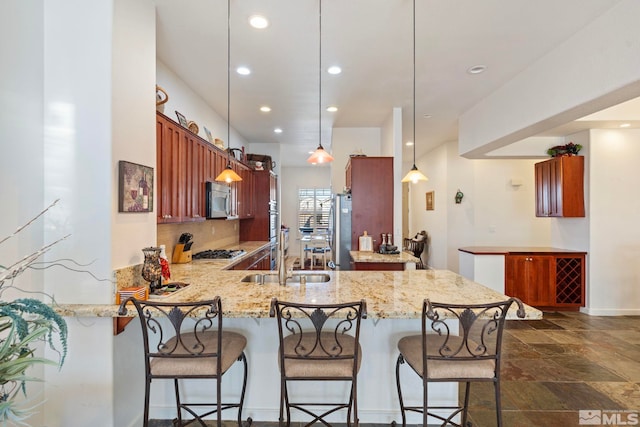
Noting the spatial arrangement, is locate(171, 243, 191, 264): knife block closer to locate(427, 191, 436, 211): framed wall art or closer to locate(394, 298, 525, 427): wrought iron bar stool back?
locate(394, 298, 525, 427): wrought iron bar stool back

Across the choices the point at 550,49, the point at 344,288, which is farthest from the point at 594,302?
the point at 344,288

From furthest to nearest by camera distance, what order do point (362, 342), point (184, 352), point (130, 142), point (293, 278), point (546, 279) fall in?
point (546, 279)
point (293, 278)
point (362, 342)
point (130, 142)
point (184, 352)

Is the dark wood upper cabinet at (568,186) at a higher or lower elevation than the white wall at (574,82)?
lower

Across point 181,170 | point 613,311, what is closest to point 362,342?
point 181,170

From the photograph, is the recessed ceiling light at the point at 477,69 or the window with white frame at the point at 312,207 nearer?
the recessed ceiling light at the point at 477,69

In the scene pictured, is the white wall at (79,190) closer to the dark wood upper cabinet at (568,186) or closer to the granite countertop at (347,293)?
the granite countertop at (347,293)

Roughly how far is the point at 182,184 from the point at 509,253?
4744 millimetres

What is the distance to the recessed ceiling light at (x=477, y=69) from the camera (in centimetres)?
340

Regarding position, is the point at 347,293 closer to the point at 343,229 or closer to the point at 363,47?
the point at 363,47

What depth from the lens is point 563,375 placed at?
288cm

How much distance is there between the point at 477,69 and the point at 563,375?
3.17 metres

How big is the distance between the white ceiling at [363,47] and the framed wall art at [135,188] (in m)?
1.36

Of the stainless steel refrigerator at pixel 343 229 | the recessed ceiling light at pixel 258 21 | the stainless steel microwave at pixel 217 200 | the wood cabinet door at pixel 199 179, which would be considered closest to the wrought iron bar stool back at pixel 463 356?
the recessed ceiling light at pixel 258 21

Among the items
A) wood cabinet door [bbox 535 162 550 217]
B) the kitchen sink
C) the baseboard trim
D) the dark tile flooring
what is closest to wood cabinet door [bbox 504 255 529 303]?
the dark tile flooring
